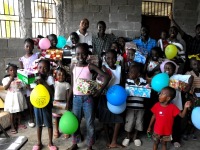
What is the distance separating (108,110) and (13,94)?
1601 mm

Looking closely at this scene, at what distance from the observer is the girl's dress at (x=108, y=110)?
301 cm

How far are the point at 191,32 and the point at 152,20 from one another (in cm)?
107

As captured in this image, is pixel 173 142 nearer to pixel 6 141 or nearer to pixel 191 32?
pixel 6 141

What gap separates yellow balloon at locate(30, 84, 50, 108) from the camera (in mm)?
2676

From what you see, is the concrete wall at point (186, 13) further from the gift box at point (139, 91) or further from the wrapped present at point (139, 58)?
the gift box at point (139, 91)

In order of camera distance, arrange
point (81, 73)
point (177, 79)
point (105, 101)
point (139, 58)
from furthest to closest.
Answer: point (139, 58)
point (105, 101)
point (177, 79)
point (81, 73)

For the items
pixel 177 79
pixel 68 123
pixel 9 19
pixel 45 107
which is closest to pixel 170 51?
pixel 177 79

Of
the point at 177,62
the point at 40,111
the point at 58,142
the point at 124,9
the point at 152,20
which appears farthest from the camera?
the point at 152,20

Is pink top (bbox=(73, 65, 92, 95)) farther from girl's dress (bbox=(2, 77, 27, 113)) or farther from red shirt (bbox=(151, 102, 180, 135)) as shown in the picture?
girl's dress (bbox=(2, 77, 27, 113))

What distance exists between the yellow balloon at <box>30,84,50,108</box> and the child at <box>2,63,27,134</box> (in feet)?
3.03

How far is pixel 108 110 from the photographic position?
10.1 ft

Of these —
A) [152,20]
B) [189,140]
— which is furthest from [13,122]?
[152,20]

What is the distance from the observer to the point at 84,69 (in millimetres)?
2754

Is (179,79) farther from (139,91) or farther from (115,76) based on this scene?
(115,76)
